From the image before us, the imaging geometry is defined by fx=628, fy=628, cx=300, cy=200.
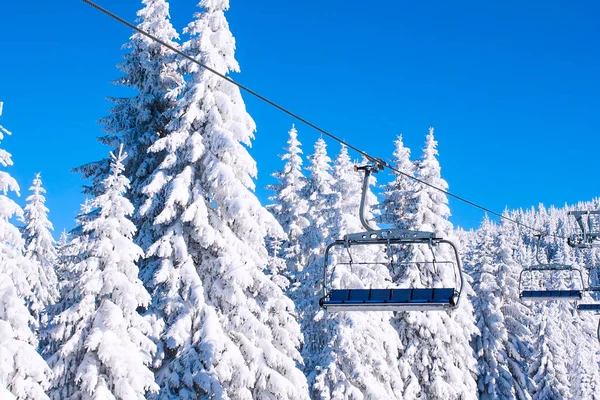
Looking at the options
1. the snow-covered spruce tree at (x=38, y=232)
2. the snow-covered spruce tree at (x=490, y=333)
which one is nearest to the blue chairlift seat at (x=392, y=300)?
the snow-covered spruce tree at (x=490, y=333)

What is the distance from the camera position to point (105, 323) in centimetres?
1630

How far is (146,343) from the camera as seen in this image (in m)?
16.8

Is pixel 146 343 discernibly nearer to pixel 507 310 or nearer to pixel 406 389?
pixel 406 389

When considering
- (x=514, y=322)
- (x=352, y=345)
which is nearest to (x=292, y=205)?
(x=352, y=345)

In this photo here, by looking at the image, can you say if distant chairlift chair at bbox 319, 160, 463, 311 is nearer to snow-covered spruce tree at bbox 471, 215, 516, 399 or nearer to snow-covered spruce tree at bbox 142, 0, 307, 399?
snow-covered spruce tree at bbox 142, 0, 307, 399

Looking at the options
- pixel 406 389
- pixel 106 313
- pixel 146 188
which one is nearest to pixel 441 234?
pixel 406 389

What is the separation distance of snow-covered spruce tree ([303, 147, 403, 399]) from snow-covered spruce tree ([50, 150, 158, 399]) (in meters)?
10.9

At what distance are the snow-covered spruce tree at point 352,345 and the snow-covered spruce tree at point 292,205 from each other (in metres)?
5.79

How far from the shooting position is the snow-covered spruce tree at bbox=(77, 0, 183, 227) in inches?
846

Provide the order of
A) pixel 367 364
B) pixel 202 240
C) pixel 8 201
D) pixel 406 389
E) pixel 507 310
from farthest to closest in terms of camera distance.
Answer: pixel 507 310, pixel 406 389, pixel 367 364, pixel 202 240, pixel 8 201

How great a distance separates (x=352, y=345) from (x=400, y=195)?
10016mm

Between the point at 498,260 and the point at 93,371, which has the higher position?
the point at 498,260

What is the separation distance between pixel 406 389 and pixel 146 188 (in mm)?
16739

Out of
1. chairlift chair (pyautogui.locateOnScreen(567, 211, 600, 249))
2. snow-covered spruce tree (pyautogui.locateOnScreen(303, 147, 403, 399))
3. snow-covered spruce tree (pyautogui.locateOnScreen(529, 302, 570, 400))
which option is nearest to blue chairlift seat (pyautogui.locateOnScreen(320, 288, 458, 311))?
chairlift chair (pyautogui.locateOnScreen(567, 211, 600, 249))
